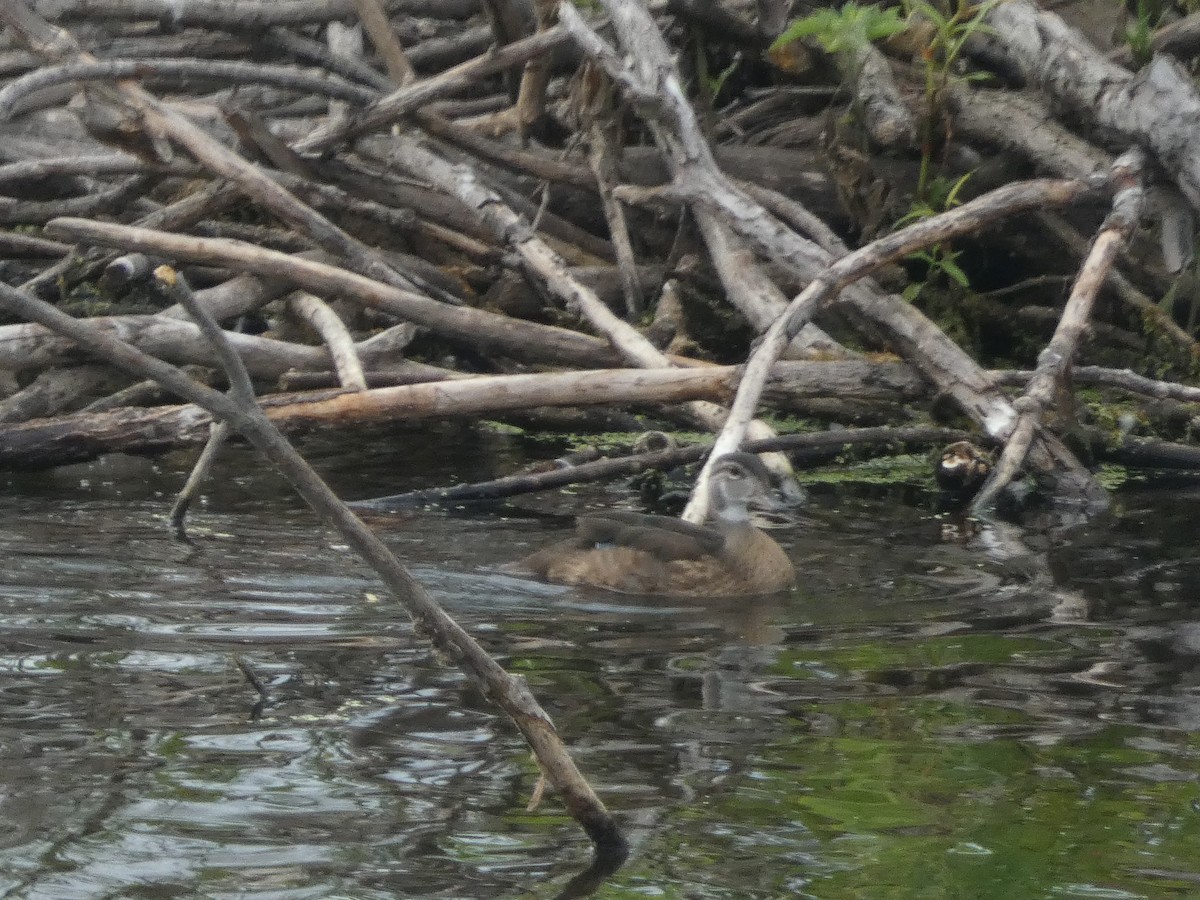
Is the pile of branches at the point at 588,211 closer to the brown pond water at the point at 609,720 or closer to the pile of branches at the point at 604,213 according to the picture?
the pile of branches at the point at 604,213

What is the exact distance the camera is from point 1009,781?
4375 millimetres

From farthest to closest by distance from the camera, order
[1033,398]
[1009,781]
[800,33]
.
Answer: [800,33]
[1033,398]
[1009,781]

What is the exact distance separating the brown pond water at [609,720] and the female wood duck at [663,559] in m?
0.14

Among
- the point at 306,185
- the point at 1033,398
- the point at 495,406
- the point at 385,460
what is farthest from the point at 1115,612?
the point at 306,185

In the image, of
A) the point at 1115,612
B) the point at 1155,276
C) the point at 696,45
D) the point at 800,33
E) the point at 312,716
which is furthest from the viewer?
the point at 696,45

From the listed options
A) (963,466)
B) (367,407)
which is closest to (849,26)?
(963,466)

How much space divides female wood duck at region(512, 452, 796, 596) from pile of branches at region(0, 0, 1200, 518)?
564 millimetres

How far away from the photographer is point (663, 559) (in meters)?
7.01

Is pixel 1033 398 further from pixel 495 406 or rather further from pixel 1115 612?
pixel 495 406

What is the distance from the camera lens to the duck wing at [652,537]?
22.7 ft

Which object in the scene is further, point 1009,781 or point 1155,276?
point 1155,276

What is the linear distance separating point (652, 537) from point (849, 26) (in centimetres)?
292

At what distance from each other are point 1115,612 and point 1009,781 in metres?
2.04

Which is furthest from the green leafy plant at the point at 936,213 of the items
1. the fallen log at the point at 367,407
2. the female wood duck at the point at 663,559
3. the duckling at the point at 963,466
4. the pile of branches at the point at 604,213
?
the female wood duck at the point at 663,559
